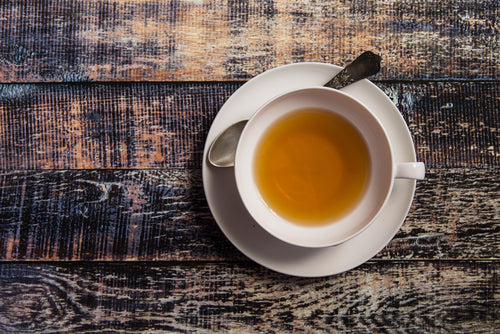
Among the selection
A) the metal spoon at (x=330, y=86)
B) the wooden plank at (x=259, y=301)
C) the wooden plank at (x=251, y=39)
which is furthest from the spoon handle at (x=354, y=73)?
the wooden plank at (x=259, y=301)

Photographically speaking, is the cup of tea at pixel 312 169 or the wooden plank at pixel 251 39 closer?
the cup of tea at pixel 312 169

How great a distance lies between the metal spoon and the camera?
79cm

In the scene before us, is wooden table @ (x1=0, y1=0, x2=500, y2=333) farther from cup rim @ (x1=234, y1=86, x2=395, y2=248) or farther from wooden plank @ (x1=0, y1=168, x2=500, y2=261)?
cup rim @ (x1=234, y1=86, x2=395, y2=248)

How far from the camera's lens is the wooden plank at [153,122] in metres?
0.92

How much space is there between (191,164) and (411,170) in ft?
1.52

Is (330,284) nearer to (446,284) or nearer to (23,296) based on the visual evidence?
(446,284)

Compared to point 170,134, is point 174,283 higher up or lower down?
lower down

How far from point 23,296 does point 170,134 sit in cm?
49

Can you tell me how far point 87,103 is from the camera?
A: 931 millimetres

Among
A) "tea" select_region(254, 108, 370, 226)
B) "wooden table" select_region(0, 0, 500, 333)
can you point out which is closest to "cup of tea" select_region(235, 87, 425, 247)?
"tea" select_region(254, 108, 370, 226)

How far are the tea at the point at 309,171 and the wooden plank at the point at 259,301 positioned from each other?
7.1 inches

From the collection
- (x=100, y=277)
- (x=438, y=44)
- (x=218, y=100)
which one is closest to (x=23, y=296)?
(x=100, y=277)

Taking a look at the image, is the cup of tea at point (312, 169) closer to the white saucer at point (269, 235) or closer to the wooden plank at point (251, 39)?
the white saucer at point (269, 235)

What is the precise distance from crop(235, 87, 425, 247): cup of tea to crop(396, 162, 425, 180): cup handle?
3 cm
